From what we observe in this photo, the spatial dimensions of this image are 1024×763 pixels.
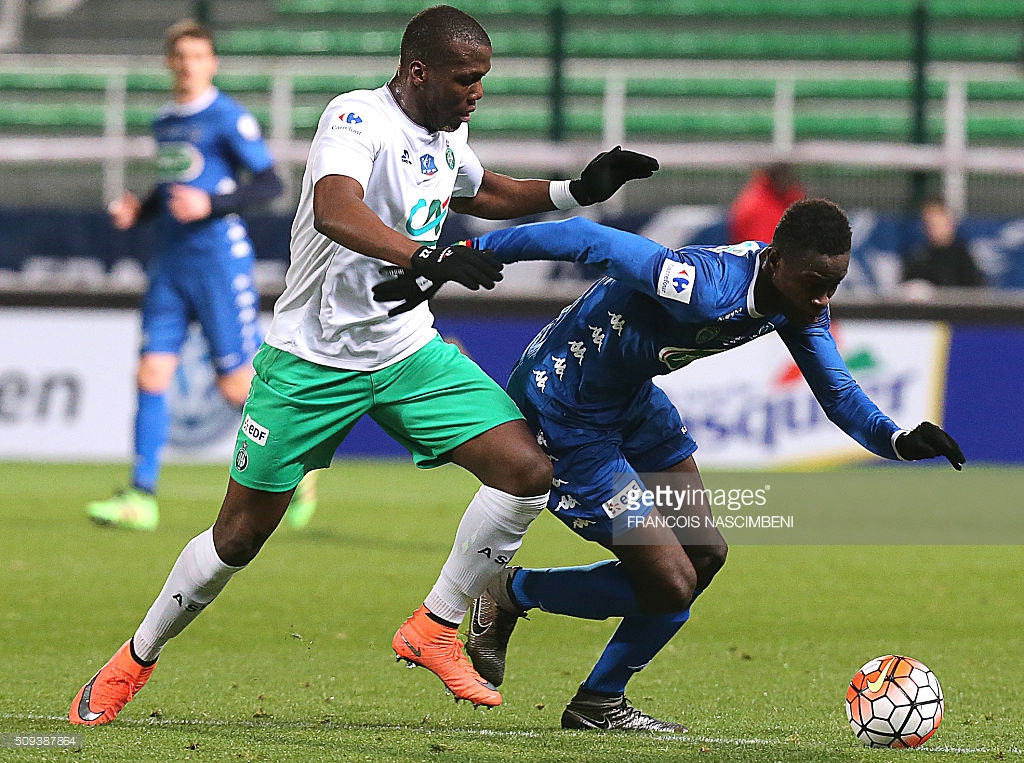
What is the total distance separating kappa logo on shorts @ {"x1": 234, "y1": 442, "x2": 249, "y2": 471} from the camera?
468 centimetres

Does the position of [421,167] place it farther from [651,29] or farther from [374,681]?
[651,29]

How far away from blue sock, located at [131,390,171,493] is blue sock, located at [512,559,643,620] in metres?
4.43

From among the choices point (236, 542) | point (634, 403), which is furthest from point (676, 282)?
point (236, 542)

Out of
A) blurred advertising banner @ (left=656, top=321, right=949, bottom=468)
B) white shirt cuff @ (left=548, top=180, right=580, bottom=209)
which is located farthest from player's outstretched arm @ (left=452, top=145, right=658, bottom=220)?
blurred advertising banner @ (left=656, top=321, right=949, bottom=468)

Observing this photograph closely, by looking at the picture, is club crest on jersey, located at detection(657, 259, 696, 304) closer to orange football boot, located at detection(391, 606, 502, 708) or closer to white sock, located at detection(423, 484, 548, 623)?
white sock, located at detection(423, 484, 548, 623)

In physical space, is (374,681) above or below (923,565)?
above

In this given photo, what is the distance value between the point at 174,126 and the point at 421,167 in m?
4.96

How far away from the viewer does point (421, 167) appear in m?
4.70

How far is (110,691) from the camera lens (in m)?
4.72

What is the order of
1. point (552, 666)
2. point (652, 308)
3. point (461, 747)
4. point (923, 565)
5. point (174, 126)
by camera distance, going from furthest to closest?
1. point (174, 126)
2. point (923, 565)
3. point (552, 666)
4. point (652, 308)
5. point (461, 747)

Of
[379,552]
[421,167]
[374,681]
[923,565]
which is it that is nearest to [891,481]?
[923,565]

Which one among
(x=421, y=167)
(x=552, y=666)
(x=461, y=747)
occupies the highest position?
(x=421, y=167)

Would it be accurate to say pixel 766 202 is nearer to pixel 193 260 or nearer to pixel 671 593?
pixel 193 260

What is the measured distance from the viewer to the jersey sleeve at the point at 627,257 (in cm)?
450
